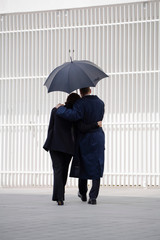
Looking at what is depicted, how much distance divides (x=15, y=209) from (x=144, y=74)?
567cm

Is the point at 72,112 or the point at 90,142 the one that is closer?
the point at 72,112

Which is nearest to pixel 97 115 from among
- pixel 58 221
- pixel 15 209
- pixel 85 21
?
pixel 15 209

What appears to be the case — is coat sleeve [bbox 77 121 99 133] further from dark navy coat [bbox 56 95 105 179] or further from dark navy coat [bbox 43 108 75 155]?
dark navy coat [bbox 43 108 75 155]

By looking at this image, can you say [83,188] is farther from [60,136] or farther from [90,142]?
[60,136]

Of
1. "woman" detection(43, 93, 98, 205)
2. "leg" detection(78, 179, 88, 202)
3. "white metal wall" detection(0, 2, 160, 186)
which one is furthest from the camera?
"white metal wall" detection(0, 2, 160, 186)

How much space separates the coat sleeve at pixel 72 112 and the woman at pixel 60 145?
162 millimetres

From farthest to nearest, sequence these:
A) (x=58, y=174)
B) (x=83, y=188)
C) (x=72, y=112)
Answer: (x=83, y=188) → (x=58, y=174) → (x=72, y=112)

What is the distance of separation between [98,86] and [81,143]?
14.9 ft

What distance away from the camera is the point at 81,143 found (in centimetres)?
1112

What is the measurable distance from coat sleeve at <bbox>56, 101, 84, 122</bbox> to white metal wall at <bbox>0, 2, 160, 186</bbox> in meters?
4.07

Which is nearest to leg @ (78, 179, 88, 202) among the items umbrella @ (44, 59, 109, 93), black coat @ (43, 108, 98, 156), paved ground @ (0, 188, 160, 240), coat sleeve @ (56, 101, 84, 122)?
paved ground @ (0, 188, 160, 240)

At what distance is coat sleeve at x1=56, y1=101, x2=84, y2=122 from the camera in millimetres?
10898

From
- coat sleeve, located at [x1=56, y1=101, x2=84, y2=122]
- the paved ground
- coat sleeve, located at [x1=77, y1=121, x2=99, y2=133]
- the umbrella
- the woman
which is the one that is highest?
the umbrella

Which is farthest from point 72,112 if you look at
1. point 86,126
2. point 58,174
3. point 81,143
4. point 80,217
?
point 80,217
